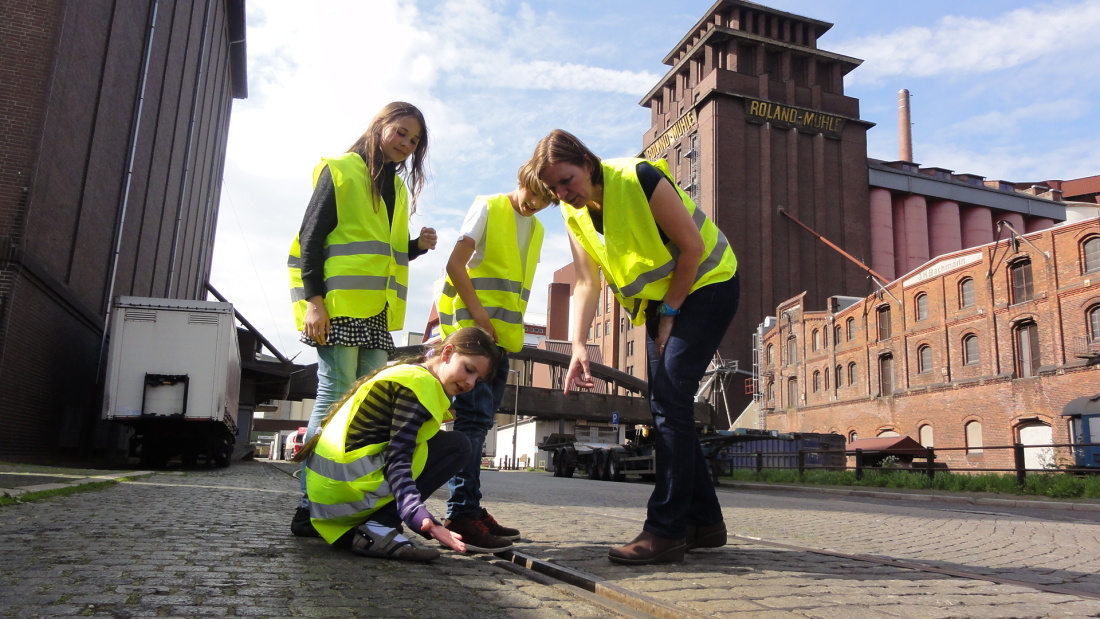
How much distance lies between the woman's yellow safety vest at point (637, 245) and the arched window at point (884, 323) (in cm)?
Result: 4058

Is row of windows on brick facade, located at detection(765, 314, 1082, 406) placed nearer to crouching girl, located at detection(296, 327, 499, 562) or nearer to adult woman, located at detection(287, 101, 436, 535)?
adult woman, located at detection(287, 101, 436, 535)

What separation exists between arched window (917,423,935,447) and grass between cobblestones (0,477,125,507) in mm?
37349

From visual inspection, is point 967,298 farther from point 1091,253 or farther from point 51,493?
point 51,493

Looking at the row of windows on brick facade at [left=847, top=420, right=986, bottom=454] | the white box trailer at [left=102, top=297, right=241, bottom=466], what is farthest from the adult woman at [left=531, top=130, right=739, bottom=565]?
the row of windows on brick facade at [left=847, top=420, right=986, bottom=454]

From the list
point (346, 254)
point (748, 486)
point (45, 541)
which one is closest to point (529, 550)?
point (346, 254)

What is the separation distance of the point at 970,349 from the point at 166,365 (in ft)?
108

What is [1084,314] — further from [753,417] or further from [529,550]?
→ [529,550]

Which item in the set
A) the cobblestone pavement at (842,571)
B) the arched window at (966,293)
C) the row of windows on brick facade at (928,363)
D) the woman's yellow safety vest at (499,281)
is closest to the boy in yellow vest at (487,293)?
the woman's yellow safety vest at (499,281)

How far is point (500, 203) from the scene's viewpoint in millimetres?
4465

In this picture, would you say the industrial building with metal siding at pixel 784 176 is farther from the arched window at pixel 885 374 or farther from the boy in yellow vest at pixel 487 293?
the boy in yellow vest at pixel 487 293

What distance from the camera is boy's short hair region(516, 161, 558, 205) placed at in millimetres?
3812

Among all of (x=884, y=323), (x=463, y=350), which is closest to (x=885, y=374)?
(x=884, y=323)

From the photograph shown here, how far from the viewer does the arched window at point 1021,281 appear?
107 ft

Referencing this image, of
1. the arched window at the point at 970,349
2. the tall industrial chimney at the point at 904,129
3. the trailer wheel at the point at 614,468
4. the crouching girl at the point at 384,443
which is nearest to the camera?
the crouching girl at the point at 384,443
